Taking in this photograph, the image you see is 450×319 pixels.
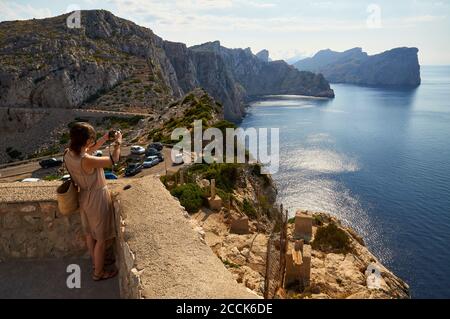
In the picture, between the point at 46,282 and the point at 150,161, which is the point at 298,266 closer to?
the point at 46,282

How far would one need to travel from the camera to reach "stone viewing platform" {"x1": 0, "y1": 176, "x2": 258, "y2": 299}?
3.95 meters

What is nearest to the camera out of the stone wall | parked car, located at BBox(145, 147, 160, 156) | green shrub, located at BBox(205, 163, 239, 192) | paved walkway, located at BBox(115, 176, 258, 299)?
paved walkway, located at BBox(115, 176, 258, 299)

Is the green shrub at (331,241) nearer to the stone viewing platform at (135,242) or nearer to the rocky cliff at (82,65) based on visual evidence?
the stone viewing platform at (135,242)

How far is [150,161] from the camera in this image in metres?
33.1

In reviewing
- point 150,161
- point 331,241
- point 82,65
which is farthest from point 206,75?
point 331,241

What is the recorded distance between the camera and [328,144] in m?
89.9

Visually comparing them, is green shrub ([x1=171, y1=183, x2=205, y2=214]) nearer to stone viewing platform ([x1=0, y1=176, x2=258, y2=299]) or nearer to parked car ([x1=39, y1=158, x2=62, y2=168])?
stone viewing platform ([x1=0, y1=176, x2=258, y2=299])

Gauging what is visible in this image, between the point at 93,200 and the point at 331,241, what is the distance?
16.1 m

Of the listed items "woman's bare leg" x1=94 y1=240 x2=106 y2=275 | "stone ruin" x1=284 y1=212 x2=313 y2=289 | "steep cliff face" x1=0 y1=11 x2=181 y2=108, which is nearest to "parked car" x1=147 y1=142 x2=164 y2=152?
"stone ruin" x1=284 y1=212 x2=313 y2=289

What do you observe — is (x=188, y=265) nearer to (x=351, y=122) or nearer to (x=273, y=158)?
(x=273, y=158)

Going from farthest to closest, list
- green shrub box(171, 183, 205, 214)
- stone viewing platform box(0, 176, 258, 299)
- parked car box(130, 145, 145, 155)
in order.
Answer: parked car box(130, 145, 145, 155), green shrub box(171, 183, 205, 214), stone viewing platform box(0, 176, 258, 299)

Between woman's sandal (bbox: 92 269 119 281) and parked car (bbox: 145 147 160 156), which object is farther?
parked car (bbox: 145 147 160 156)

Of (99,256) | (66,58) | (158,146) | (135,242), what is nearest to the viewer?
(135,242)

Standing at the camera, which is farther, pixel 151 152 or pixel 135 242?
pixel 151 152
